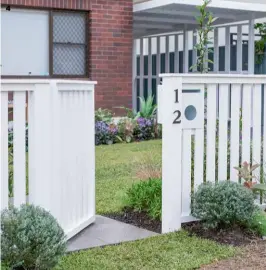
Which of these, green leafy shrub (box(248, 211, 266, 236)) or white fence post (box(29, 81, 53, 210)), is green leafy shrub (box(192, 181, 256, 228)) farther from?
white fence post (box(29, 81, 53, 210))

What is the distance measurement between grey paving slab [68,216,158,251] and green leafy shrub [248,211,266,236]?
0.88 meters

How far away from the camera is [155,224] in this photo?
6.20 m

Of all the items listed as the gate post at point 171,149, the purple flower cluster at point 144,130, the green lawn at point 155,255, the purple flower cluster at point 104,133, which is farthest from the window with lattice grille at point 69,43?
the green lawn at point 155,255

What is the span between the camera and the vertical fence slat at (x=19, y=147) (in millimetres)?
4766

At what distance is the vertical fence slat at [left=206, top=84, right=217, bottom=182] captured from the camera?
6.17m

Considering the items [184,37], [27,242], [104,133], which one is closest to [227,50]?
[184,37]

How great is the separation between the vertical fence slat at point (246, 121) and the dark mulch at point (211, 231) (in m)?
0.92

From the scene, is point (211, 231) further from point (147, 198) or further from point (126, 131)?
point (126, 131)

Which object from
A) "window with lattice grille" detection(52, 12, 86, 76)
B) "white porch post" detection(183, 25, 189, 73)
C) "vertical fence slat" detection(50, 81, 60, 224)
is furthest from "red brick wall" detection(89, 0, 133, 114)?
"vertical fence slat" detection(50, 81, 60, 224)

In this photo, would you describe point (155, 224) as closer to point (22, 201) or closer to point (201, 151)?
point (201, 151)

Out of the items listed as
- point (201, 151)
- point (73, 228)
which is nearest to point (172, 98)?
point (201, 151)

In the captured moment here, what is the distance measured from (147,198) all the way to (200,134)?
0.90m

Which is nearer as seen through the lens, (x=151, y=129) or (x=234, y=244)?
(x=234, y=244)

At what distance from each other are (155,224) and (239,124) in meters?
1.31
